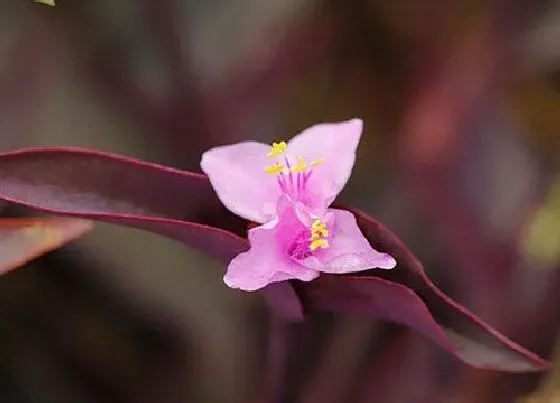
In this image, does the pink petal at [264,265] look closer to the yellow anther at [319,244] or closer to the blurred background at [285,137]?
the yellow anther at [319,244]

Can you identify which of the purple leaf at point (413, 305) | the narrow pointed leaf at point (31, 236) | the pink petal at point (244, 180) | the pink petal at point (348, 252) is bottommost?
the purple leaf at point (413, 305)

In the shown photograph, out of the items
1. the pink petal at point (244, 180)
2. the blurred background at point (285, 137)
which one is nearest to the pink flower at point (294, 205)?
the pink petal at point (244, 180)

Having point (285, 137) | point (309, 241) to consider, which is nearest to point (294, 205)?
point (309, 241)

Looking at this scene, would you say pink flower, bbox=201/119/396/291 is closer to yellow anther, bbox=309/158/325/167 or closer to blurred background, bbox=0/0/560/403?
yellow anther, bbox=309/158/325/167

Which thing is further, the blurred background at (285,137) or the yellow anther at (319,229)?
the blurred background at (285,137)

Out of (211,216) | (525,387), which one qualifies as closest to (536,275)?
(525,387)

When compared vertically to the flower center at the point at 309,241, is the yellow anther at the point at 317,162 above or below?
above
